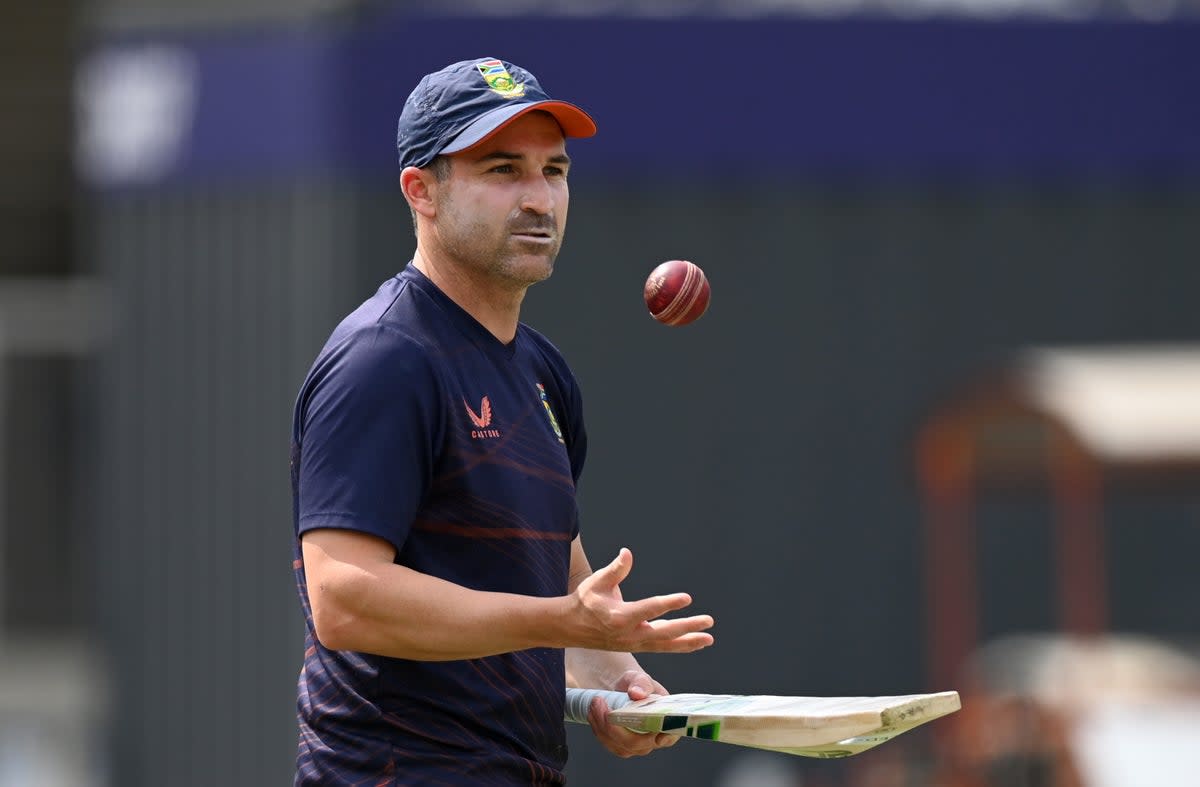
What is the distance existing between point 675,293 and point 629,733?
35.1 inches

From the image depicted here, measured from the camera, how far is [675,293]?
4.12 metres

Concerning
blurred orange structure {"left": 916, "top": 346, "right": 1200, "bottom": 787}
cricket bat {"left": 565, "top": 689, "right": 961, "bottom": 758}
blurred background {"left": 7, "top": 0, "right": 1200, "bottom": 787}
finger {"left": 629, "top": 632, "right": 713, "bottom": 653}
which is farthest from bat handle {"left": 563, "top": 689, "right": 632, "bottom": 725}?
blurred background {"left": 7, "top": 0, "right": 1200, "bottom": 787}

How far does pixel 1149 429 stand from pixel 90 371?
8.39 metres

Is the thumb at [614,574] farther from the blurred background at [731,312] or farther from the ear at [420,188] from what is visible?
the blurred background at [731,312]

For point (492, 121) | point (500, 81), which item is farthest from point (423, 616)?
point (500, 81)

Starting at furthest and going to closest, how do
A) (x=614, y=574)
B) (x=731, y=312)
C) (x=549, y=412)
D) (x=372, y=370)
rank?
(x=731, y=312) < (x=549, y=412) < (x=372, y=370) < (x=614, y=574)

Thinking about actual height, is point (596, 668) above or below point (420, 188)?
below

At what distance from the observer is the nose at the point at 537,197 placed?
3684 millimetres

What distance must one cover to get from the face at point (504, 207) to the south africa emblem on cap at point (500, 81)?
0.17 feet

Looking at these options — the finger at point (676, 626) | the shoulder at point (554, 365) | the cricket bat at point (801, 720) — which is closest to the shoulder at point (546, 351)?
the shoulder at point (554, 365)

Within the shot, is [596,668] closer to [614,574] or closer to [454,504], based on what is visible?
[454,504]

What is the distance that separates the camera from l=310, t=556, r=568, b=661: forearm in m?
3.35

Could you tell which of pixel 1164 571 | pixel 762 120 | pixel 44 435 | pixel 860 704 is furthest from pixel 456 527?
pixel 44 435

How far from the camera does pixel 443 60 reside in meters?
12.9
